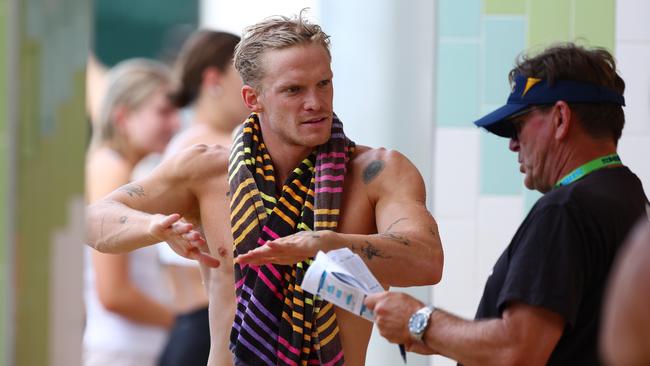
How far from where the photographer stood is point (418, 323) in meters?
3.04

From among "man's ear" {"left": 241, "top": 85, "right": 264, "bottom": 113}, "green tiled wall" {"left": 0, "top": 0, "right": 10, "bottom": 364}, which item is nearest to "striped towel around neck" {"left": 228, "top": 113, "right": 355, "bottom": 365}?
"man's ear" {"left": 241, "top": 85, "right": 264, "bottom": 113}

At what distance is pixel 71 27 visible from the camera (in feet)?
8.36

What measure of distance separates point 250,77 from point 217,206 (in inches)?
15.3

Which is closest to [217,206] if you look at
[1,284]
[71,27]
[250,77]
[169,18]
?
[250,77]

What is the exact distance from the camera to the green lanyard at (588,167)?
3273 millimetres

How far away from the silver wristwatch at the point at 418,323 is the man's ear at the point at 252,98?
3.07 feet

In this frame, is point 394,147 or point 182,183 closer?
point 182,183

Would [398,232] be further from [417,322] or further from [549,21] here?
[549,21]

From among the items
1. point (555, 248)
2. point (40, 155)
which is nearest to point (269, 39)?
point (555, 248)

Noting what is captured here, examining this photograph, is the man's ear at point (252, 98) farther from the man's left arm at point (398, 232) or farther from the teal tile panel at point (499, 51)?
the teal tile panel at point (499, 51)

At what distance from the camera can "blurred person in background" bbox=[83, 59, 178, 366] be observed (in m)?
5.67

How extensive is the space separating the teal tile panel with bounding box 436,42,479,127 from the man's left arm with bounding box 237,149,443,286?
1.30 meters

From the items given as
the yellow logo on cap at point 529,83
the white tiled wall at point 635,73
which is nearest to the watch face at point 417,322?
the yellow logo on cap at point 529,83

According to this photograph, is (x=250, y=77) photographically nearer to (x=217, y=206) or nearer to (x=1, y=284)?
(x=217, y=206)
